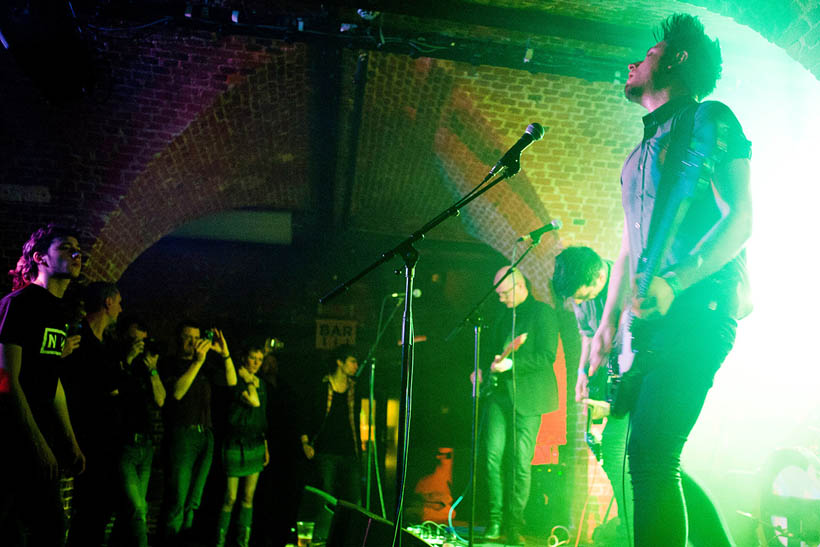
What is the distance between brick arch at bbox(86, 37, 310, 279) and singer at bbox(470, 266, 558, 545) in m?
3.38

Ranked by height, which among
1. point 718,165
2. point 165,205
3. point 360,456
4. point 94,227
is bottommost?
point 360,456

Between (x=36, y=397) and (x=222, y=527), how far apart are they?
10.1ft

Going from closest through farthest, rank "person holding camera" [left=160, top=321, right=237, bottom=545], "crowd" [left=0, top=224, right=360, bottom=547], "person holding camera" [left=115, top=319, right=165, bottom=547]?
1. "crowd" [left=0, top=224, right=360, bottom=547]
2. "person holding camera" [left=115, top=319, right=165, bottom=547]
3. "person holding camera" [left=160, top=321, right=237, bottom=545]

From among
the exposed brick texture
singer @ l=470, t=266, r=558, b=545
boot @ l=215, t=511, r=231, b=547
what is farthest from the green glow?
boot @ l=215, t=511, r=231, b=547

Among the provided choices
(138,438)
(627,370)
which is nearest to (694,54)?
(627,370)

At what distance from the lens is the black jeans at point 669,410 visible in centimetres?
158

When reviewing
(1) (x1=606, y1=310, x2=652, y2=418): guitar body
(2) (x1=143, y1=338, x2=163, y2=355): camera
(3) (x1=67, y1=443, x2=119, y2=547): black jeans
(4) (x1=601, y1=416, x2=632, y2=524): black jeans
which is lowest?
(3) (x1=67, y1=443, x2=119, y2=547): black jeans

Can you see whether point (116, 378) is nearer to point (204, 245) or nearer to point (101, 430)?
point (101, 430)

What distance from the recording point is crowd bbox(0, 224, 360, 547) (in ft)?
8.66

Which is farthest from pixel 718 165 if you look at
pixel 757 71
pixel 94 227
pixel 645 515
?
pixel 94 227

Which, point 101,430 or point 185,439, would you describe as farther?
point 185,439

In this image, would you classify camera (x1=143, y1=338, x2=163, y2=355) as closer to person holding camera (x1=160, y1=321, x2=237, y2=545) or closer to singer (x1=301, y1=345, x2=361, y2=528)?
person holding camera (x1=160, y1=321, x2=237, y2=545)

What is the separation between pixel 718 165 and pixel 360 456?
15.3 feet

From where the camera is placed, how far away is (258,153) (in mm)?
7188
